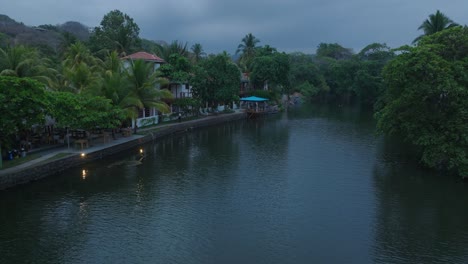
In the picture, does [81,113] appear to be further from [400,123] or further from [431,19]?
[431,19]

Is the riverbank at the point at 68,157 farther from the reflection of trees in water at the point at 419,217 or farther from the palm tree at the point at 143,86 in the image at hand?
the reflection of trees in water at the point at 419,217

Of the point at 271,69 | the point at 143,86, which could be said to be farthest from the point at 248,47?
the point at 143,86

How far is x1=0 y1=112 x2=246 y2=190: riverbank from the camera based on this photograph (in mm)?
27159

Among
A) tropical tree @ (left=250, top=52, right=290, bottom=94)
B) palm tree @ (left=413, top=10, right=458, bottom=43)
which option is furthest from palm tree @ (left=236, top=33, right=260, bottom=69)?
palm tree @ (left=413, top=10, right=458, bottom=43)

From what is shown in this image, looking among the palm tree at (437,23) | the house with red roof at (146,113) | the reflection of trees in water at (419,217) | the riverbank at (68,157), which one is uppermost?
the palm tree at (437,23)

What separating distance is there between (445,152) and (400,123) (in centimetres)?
524

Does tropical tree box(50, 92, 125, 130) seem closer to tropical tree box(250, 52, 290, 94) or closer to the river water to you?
the river water

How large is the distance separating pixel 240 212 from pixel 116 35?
185ft

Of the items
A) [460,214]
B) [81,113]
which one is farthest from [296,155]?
[81,113]

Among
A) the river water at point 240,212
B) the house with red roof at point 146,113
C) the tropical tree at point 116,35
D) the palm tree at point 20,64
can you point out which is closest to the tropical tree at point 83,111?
the river water at point 240,212

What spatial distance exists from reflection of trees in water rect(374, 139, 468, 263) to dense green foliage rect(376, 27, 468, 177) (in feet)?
7.80

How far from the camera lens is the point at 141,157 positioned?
1476 inches

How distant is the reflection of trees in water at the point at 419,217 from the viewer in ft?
59.2

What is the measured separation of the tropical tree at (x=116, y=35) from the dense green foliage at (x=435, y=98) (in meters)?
48.6
